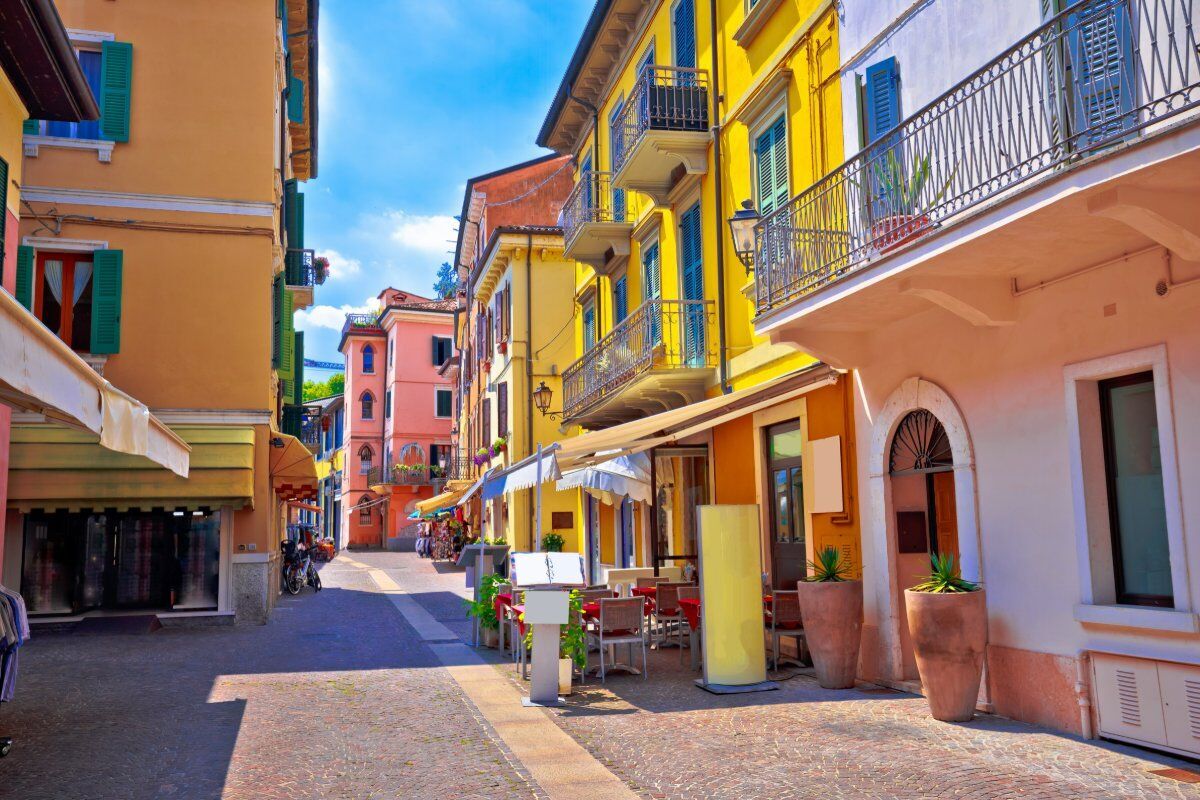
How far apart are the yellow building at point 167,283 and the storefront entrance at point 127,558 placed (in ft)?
0.07

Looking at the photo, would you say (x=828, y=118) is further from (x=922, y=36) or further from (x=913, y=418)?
(x=913, y=418)

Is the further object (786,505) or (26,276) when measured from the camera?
(26,276)

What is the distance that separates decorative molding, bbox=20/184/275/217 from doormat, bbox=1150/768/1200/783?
14.8m

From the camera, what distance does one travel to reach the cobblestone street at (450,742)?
6098 millimetres

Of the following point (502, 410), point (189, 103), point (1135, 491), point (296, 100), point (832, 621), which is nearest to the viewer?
point (1135, 491)

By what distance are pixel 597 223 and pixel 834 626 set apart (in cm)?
1033

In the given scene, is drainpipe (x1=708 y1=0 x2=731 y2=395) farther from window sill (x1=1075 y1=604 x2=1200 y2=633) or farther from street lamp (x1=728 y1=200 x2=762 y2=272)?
window sill (x1=1075 y1=604 x2=1200 y2=633)

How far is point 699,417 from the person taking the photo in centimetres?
1128

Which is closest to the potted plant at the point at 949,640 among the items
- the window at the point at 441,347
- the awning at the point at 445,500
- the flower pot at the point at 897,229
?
the flower pot at the point at 897,229

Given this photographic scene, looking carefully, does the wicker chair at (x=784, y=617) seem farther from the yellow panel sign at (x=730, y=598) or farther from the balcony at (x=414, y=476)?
the balcony at (x=414, y=476)

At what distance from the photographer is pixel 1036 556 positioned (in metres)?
7.64

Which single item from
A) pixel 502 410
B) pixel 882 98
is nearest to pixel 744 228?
pixel 882 98

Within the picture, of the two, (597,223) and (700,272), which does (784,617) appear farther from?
(597,223)

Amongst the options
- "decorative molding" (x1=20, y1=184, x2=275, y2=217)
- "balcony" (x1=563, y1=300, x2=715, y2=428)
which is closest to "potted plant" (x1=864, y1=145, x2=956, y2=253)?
"balcony" (x1=563, y1=300, x2=715, y2=428)
